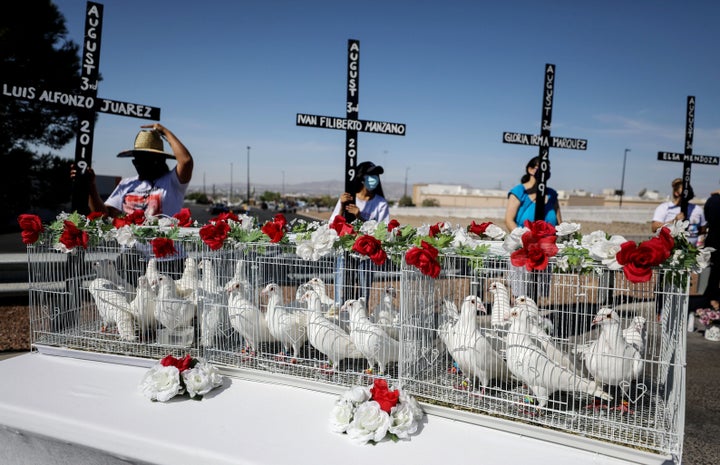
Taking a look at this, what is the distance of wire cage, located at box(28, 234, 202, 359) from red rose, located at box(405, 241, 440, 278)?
1.58 metres

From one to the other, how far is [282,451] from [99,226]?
2214 mm

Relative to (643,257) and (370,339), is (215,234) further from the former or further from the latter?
(643,257)

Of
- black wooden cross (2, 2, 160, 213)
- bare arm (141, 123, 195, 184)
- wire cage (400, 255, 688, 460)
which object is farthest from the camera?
black wooden cross (2, 2, 160, 213)

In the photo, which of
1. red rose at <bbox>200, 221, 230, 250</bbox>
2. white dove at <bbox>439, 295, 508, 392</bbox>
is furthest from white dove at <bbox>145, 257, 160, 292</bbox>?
white dove at <bbox>439, 295, 508, 392</bbox>

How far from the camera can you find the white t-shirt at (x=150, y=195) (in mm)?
4367

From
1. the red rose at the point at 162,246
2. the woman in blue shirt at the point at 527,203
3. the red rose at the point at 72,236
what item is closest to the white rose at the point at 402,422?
the red rose at the point at 162,246

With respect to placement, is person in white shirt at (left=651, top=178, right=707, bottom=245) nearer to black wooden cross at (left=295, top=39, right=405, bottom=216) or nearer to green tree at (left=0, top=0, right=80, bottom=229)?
black wooden cross at (left=295, top=39, right=405, bottom=216)

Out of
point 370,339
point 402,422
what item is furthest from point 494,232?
point 402,422

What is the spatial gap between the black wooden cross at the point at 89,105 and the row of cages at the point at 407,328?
152 cm

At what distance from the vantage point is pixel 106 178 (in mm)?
22062

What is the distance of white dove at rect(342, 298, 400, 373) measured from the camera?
2.85m

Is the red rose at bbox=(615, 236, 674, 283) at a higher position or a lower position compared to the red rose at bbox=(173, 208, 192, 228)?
lower

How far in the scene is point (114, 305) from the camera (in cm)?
350

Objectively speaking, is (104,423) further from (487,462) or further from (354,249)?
(487,462)
